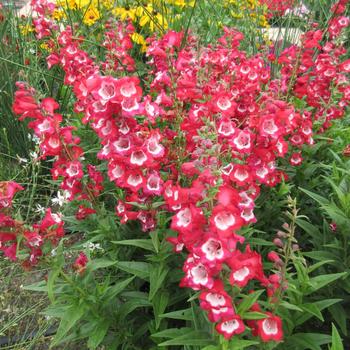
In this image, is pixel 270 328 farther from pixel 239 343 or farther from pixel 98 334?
pixel 98 334

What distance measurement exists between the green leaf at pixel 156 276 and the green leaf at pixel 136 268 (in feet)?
0.19

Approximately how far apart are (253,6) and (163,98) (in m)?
3.88

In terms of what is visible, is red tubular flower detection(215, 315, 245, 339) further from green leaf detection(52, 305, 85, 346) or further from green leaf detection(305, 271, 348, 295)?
green leaf detection(52, 305, 85, 346)

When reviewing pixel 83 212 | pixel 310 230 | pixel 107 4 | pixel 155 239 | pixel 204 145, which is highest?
pixel 204 145

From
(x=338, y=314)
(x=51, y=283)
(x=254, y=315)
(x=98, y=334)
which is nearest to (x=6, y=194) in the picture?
(x=51, y=283)

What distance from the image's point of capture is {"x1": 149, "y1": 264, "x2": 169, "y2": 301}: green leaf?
6.35 feet

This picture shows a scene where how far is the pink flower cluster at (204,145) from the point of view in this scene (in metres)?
1.50

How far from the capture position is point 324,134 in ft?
9.86

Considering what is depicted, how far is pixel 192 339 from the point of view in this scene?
1731mm

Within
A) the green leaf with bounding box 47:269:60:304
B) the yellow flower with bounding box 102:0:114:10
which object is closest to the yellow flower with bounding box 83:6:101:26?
the yellow flower with bounding box 102:0:114:10

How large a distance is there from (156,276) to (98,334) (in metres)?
0.39

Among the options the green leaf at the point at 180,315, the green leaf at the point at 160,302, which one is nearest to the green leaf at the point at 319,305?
the green leaf at the point at 180,315

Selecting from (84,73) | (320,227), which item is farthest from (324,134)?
(84,73)

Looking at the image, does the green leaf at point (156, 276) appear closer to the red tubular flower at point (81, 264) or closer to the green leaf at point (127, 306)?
the green leaf at point (127, 306)
